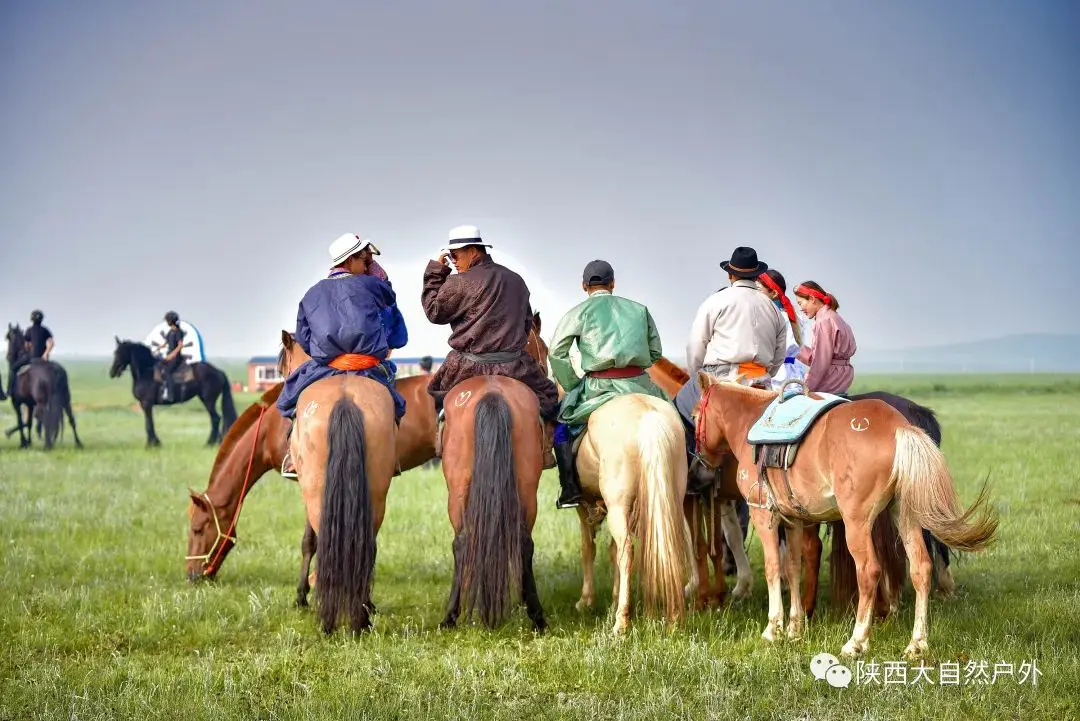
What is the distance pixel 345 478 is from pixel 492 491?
1.00 metres

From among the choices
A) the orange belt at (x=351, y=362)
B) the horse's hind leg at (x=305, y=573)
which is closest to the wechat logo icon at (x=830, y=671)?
the orange belt at (x=351, y=362)

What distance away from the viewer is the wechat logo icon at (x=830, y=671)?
6.06 metres

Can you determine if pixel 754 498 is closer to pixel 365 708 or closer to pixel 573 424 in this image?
pixel 573 424

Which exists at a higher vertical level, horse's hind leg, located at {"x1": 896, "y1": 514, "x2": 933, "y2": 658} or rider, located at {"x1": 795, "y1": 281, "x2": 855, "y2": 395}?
rider, located at {"x1": 795, "y1": 281, "x2": 855, "y2": 395}

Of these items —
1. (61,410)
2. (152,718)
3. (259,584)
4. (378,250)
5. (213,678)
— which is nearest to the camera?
(152,718)

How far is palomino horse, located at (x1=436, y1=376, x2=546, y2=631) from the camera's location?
7266 millimetres

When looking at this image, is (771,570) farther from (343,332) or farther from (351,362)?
(343,332)

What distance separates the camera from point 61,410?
23.1 meters

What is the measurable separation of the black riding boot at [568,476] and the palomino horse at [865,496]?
4.37 ft

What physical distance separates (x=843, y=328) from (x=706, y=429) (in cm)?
175

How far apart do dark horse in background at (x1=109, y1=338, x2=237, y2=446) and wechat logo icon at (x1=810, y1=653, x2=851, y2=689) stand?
64.5 feet

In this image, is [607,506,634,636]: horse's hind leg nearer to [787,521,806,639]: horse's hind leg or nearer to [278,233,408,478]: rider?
[787,521,806,639]: horse's hind leg

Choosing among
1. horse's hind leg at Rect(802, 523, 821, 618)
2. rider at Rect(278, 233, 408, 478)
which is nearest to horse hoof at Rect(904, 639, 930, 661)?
horse's hind leg at Rect(802, 523, 821, 618)

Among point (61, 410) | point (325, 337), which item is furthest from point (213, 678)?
point (61, 410)
